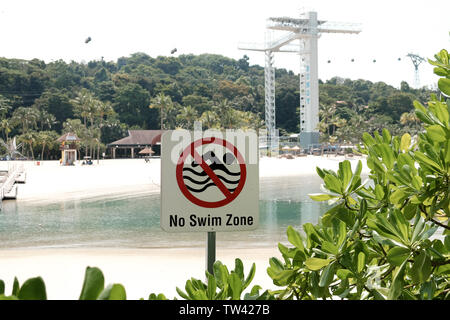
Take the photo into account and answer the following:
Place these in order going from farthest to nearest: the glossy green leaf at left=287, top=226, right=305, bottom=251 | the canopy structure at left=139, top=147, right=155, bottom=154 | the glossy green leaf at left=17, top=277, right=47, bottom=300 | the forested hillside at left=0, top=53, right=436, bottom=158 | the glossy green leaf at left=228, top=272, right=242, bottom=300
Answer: the forested hillside at left=0, top=53, right=436, bottom=158 < the canopy structure at left=139, top=147, right=155, bottom=154 < the glossy green leaf at left=287, top=226, right=305, bottom=251 < the glossy green leaf at left=228, top=272, right=242, bottom=300 < the glossy green leaf at left=17, top=277, right=47, bottom=300

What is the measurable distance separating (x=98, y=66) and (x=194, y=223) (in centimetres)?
9768

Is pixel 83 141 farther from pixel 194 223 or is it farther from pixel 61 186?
pixel 194 223

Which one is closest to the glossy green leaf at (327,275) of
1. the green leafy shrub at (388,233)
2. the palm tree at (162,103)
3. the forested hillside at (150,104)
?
the green leafy shrub at (388,233)

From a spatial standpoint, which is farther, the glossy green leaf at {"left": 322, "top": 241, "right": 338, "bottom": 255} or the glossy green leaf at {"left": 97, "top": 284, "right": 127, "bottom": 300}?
the glossy green leaf at {"left": 322, "top": 241, "right": 338, "bottom": 255}

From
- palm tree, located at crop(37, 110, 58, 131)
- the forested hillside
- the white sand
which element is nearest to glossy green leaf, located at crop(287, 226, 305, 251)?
the white sand

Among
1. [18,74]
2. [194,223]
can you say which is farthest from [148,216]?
[18,74]

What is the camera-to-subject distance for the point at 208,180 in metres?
1.60

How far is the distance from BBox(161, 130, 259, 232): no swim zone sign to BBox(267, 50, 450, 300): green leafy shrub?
1.23 feet

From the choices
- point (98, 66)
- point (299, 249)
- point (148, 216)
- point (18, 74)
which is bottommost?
point (148, 216)

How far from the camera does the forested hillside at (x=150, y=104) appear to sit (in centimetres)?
5974

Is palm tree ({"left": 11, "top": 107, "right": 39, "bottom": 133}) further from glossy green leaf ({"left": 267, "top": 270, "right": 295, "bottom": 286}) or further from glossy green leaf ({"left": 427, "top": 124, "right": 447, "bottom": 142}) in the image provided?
glossy green leaf ({"left": 427, "top": 124, "right": 447, "bottom": 142})

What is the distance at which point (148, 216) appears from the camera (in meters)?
17.0

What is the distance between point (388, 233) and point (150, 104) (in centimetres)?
6762

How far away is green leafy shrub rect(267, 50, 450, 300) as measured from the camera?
3.32 feet
